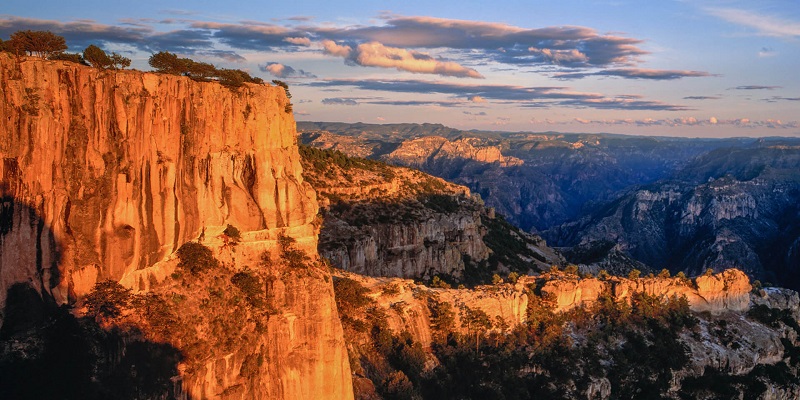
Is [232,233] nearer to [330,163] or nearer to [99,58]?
[99,58]

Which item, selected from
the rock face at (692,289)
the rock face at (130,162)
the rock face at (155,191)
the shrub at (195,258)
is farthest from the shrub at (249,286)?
the rock face at (692,289)

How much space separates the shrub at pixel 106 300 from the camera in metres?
31.6

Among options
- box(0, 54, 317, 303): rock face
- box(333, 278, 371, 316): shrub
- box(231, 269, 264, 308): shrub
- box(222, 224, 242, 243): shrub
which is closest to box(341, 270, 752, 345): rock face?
box(333, 278, 371, 316): shrub

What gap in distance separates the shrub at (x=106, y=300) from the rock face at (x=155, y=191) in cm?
39

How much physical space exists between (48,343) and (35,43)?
42.4ft

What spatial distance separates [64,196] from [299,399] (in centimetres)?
1549

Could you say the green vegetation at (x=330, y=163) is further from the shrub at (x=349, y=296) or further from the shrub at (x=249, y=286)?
the shrub at (x=249, y=286)

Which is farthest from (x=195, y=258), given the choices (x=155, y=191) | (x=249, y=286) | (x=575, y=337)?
(x=575, y=337)

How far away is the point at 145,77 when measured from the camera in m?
33.4

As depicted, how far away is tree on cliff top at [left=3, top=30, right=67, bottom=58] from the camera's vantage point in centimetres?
3170

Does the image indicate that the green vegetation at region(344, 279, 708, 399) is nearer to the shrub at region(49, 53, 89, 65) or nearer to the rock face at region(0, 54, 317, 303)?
the rock face at region(0, 54, 317, 303)

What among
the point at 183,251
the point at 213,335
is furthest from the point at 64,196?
the point at 213,335

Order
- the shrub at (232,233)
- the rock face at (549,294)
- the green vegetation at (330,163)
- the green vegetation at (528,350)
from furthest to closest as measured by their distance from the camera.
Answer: the green vegetation at (330,163) → the rock face at (549,294) → the green vegetation at (528,350) → the shrub at (232,233)

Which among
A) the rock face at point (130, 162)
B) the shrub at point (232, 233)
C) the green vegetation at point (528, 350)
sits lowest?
the green vegetation at point (528, 350)
